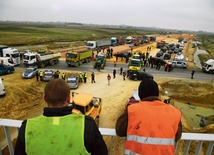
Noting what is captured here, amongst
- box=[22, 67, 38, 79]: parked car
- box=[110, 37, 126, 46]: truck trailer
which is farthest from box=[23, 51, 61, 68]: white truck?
box=[110, 37, 126, 46]: truck trailer

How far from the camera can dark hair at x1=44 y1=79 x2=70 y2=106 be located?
6.95 feet

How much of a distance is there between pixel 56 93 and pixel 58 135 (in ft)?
1.51

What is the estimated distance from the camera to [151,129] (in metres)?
2.23

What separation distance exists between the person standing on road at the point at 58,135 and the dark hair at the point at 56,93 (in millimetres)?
120

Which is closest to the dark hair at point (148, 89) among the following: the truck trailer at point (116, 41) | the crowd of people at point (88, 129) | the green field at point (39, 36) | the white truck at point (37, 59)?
the crowd of people at point (88, 129)

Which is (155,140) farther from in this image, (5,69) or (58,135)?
(5,69)

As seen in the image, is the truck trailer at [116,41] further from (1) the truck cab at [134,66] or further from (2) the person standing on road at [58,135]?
(2) the person standing on road at [58,135]

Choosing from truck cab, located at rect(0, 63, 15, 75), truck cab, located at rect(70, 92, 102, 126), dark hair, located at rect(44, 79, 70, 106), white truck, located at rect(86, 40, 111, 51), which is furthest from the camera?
white truck, located at rect(86, 40, 111, 51)

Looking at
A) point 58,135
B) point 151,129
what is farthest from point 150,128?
point 58,135

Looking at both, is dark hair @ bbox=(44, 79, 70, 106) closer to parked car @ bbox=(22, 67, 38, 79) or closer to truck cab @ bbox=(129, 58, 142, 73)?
parked car @ bbox=(22, 67, 38, 79)

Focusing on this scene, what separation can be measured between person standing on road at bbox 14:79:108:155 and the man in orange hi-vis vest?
470 millimetres

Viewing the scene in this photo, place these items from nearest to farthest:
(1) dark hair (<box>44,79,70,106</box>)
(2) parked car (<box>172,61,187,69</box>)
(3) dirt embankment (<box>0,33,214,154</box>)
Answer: (1) dark hair (<box>44,79,70,106</box>), (3) dirt embankment (<box>0,33,214,154</box>), (2) parked car (<box>172,61,187,69</box>)

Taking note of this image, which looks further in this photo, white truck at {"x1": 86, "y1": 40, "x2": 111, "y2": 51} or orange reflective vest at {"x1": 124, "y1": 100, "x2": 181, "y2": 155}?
white truck at {"x1": 86, "y1": 40, "x2": 111, "y2": 51}

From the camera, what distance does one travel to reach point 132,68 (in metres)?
27.8
